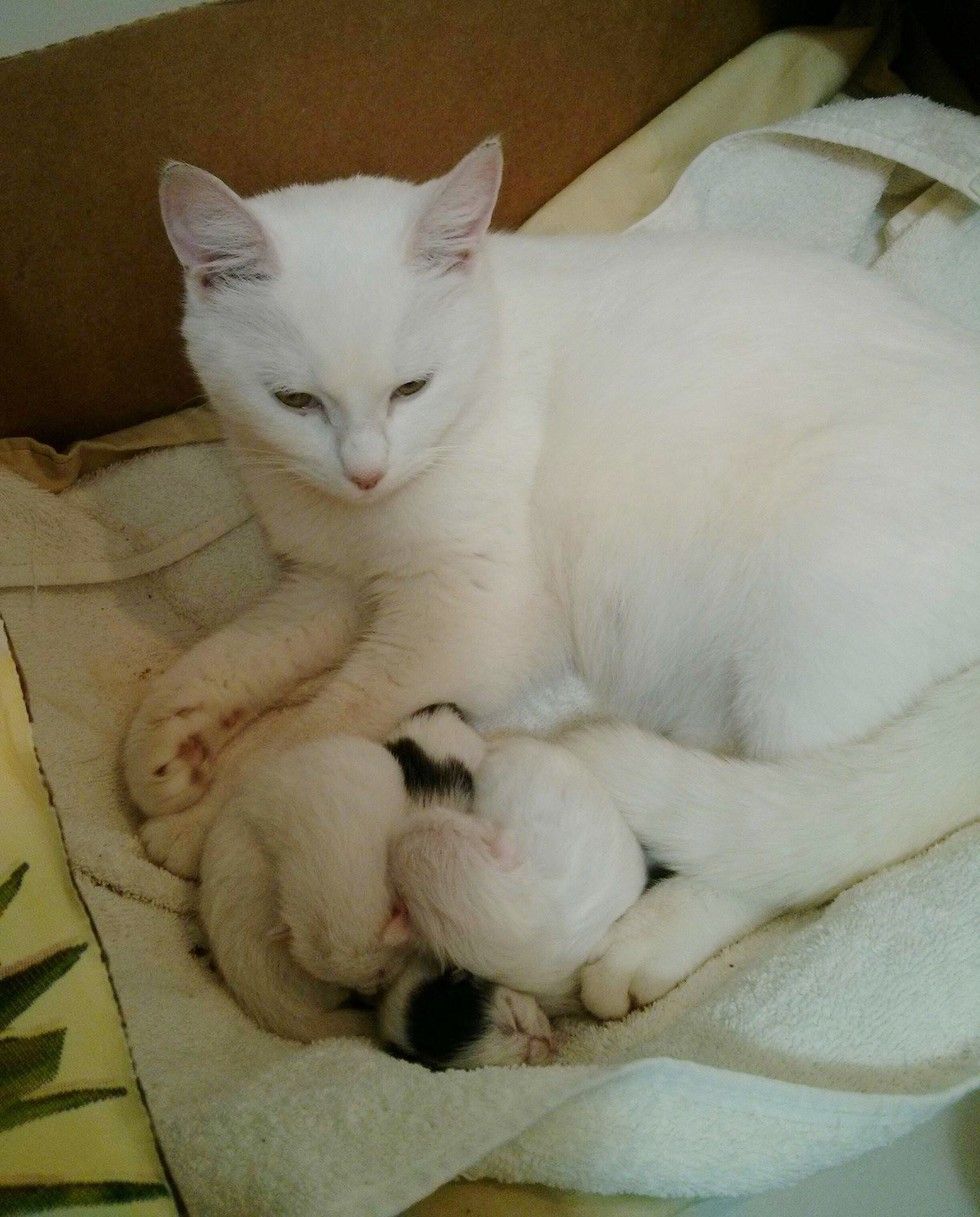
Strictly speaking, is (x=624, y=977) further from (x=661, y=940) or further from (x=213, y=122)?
(x=213, y=122)

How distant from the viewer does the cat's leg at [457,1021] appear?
105cm

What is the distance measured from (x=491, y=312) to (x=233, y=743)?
728mm

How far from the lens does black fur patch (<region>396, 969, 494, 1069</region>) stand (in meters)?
1.05

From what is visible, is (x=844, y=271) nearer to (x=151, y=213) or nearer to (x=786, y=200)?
(x=786, y=200)

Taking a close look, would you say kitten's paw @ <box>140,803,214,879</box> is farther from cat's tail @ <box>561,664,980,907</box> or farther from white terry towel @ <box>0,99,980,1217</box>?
cat's tail @ <box>561,664,980,907</box>

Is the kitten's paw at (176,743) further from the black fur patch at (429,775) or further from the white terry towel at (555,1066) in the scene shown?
the black fur patch at (429,775)

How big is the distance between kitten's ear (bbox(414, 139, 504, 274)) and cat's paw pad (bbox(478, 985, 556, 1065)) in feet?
2.88

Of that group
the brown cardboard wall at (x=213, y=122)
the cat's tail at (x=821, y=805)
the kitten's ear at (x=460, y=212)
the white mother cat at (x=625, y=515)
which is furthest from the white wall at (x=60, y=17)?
the cat's tail at (x=821, y=805)

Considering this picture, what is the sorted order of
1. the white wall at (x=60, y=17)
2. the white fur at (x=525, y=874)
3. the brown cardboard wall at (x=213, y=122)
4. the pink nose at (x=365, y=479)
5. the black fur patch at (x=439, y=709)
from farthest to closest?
the white wall at (x=60, y=17), the brown cardboard wall at (x=213, y=122), the black fur patch at (x=439, y=709), the pink nose at (x=365, y=479), the white fur at (x=525, y=874)

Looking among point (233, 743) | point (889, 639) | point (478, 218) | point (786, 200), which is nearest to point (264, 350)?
point (478, 218)

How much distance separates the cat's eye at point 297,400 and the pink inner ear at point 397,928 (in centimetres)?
60

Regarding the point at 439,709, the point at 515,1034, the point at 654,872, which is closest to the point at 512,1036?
the point at 515,1034

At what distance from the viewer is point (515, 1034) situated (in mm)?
1072

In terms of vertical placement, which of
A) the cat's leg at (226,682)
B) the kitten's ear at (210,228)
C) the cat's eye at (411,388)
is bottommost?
the cat's leg at (226,682)
